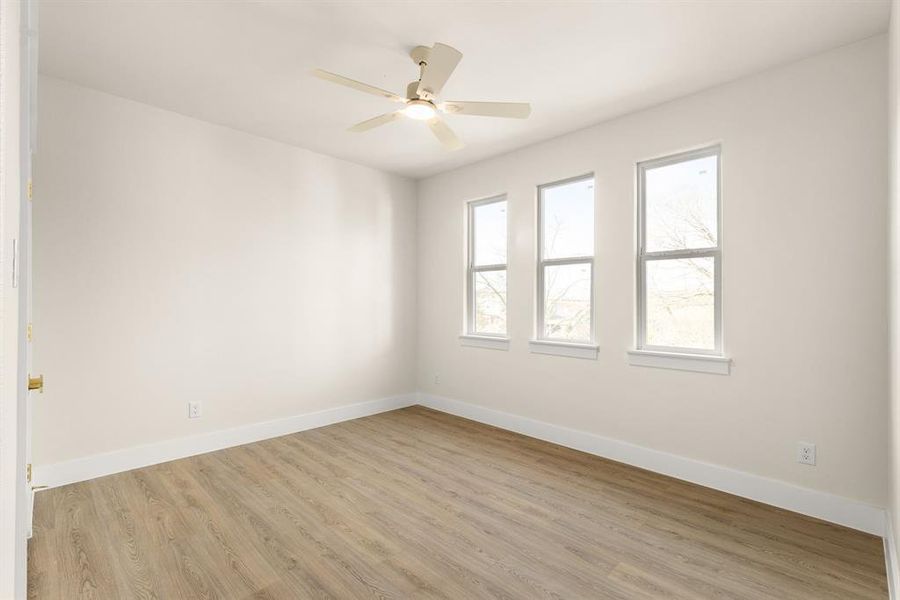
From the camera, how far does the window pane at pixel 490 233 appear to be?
187 inches

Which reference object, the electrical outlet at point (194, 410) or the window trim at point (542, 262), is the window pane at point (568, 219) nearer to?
the window trim at point (542, 262)

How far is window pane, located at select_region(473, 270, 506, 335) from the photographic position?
4727 mm

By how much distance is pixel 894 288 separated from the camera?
6.92ft

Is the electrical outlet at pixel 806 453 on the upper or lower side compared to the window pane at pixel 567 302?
lower

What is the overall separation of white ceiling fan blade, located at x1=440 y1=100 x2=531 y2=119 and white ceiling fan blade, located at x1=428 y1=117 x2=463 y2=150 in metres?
0.21

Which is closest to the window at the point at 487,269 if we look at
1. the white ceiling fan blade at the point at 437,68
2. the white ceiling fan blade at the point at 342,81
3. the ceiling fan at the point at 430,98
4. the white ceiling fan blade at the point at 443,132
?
the white ceiling fan blade at the point at 443,132

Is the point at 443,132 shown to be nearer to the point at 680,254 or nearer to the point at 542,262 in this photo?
the point at 542,262

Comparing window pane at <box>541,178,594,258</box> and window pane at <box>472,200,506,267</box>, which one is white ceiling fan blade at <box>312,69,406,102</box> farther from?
window pane at <box>472,200,506,267</box>

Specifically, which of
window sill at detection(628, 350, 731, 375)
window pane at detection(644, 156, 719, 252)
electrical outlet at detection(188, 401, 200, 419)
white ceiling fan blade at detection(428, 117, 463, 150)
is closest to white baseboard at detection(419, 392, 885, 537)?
window sill at detection(628, 350, 731, 375)

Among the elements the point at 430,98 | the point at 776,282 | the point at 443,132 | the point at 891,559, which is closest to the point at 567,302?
the point at 776,282

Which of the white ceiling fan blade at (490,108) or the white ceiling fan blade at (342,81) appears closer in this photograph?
the white ceiling fan blade at (342,81)

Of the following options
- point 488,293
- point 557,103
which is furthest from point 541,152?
point 488,293

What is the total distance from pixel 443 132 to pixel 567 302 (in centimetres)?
195

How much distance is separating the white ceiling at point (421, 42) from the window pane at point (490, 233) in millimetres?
1339
